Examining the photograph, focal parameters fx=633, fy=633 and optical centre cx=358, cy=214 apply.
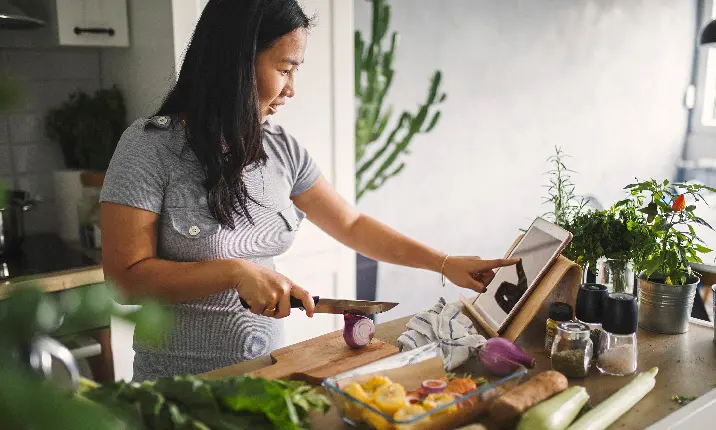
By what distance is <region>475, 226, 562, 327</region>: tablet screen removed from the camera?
4.28 feet

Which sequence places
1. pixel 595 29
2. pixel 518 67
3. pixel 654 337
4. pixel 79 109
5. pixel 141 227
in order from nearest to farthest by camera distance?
pixel 141 227 < pixel 654 337 < pixel 79 109 < pixel 518 67 < pixel 595 29

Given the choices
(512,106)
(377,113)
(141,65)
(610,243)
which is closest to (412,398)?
(610,243)

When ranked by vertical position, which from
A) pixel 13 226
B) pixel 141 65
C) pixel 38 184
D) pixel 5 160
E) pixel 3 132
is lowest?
pixel 13 226

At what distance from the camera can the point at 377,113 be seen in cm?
326

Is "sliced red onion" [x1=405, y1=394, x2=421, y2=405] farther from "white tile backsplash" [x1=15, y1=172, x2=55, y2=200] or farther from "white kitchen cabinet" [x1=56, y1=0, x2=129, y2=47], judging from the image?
"white tile backsplash" [x1=15, y1=172, x2=55, y2=200]

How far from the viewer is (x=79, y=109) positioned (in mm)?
2420

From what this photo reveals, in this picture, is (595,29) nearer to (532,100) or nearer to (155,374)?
(532,100)

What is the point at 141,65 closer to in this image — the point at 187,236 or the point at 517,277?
the point at 187,236

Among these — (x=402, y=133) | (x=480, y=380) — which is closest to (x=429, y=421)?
(x=480, y=380)

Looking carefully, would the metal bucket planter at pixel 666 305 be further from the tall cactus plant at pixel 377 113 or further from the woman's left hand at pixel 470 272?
the tall cactus plant at pixel 377 113

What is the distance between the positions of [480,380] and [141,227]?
70 cm

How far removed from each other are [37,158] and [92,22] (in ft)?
2.09

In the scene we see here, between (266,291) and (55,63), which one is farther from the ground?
(55,63)

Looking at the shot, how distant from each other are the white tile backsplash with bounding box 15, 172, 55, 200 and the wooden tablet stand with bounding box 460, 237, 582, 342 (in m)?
1.93
